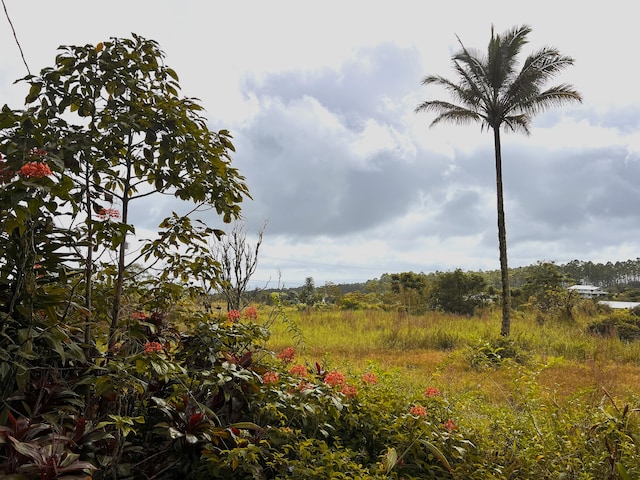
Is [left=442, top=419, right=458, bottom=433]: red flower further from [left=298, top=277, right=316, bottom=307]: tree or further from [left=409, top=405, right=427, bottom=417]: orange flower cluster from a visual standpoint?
[left=298, top=277, right=316, bottom=307]: tree

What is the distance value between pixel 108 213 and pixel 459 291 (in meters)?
14.9

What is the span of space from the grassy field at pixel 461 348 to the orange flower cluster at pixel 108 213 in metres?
3.56

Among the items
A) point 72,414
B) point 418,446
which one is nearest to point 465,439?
point 418,446

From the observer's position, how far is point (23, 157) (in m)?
1.56

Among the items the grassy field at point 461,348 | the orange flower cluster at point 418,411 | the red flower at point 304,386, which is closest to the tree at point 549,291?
the grassy field at point 461,348

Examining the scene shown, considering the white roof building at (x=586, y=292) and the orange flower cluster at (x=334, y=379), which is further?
the white roof building at (x=586, y=292)

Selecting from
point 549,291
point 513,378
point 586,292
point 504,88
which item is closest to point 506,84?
point 504,88

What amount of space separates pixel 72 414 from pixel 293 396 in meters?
0.92

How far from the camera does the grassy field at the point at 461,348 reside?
18.3 ft

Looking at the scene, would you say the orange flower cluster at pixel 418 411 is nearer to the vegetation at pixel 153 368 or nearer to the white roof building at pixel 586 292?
the vegetation at pixel 153 368

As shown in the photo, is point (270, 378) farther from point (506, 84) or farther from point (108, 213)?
point (506, 84)

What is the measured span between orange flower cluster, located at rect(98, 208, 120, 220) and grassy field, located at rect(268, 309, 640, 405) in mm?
3562

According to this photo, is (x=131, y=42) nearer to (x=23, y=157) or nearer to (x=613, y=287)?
(x=23, y=157)

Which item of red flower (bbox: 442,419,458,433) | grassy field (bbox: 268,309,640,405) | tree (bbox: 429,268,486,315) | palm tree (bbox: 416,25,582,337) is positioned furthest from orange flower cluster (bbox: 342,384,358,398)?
tree (bbox: 429,268,486,315)
